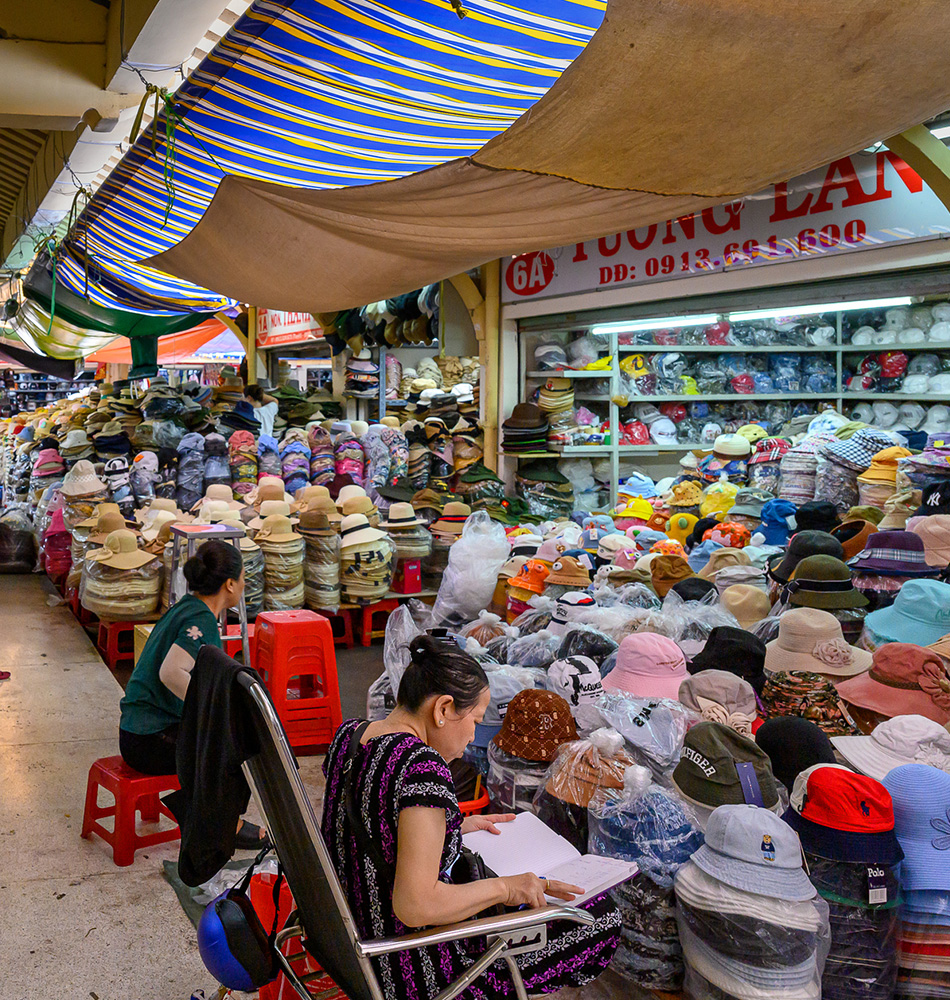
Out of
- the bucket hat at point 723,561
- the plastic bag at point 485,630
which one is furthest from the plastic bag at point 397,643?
the bucket hat at point 723,561

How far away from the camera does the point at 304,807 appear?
175cm

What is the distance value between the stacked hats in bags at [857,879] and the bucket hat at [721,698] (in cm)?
68

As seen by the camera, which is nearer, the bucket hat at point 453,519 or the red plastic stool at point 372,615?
the red plastic stool at point 372,615

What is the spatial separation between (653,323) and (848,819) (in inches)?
212

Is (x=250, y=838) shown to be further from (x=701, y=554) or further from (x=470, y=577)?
(x=701, y=554)

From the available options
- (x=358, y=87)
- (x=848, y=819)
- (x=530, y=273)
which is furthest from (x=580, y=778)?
(x=530, y=273)

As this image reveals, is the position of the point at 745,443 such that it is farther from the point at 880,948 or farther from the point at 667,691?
the point at 880,948

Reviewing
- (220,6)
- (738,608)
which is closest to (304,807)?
(220,6)

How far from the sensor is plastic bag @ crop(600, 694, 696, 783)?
9.28 feet

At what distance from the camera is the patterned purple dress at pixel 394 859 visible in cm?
180

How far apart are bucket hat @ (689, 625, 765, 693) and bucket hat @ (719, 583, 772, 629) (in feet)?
3.47

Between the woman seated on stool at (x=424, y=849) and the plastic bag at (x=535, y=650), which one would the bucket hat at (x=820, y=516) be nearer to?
the plastic bag at (x=535, y=650)

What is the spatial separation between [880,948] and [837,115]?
2.35 m

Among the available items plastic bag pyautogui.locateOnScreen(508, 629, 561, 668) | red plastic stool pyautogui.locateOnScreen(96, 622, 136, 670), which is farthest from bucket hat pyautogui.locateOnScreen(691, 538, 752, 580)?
red plastic stool pyautogui.locateOnScreen(96, 622, 136, 670)
